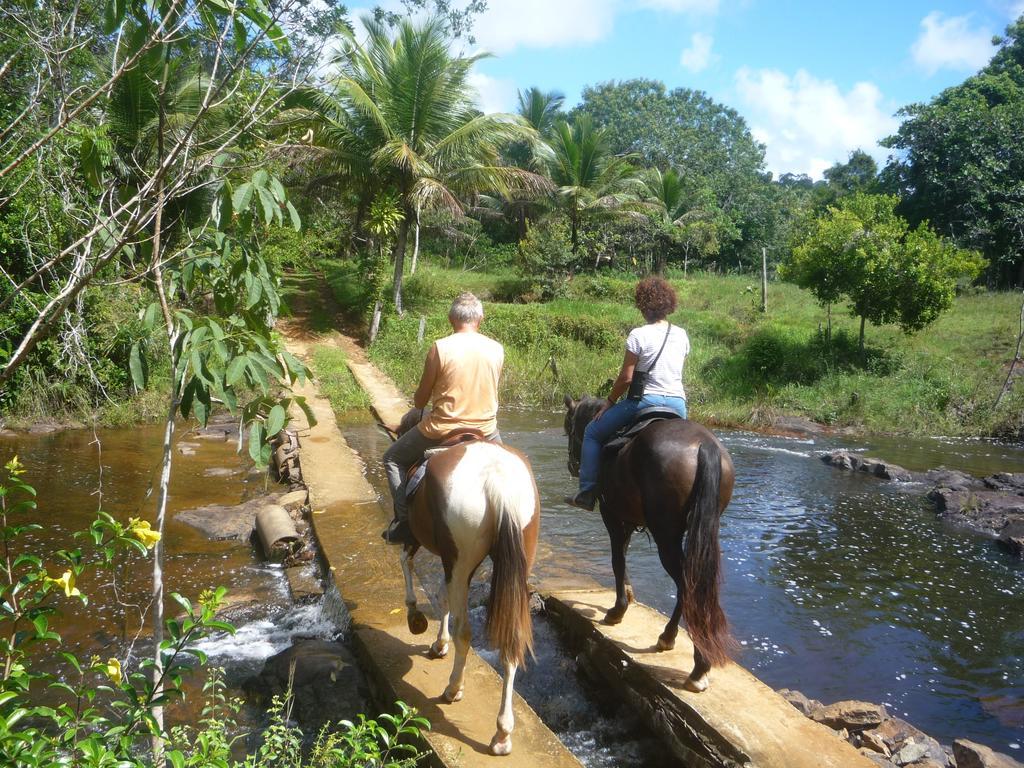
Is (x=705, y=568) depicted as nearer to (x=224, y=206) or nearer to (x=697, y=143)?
(x=224, y=206)

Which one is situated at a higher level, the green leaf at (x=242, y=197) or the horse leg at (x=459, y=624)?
the green leaf at (x=242, y=197)

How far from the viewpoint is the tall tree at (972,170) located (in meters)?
26.7

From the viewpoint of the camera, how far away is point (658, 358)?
5387mm

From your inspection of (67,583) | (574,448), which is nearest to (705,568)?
(574,448)

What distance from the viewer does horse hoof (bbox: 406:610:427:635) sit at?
16.4ft

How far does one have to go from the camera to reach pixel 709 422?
18.2 meters

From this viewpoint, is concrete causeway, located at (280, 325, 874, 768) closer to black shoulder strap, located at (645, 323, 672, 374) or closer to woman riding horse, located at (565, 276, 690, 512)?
woman riding horse, located at (565, 276, 690, 512)

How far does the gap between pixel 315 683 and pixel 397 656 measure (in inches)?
21.4

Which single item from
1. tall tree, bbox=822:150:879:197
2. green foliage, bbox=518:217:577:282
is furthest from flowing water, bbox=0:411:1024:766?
tall tree, bbox=822:150:879:197

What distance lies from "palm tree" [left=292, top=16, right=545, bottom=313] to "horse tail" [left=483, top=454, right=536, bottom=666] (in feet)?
55.2

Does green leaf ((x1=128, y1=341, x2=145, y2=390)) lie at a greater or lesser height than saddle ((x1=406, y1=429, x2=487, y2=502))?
greater

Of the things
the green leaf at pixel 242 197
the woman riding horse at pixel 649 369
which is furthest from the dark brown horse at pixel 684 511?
the green leaf at pixel 242 197

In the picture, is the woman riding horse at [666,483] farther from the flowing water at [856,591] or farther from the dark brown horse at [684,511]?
the flowing water at [856,591]

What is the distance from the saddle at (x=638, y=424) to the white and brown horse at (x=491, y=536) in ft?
4.30
